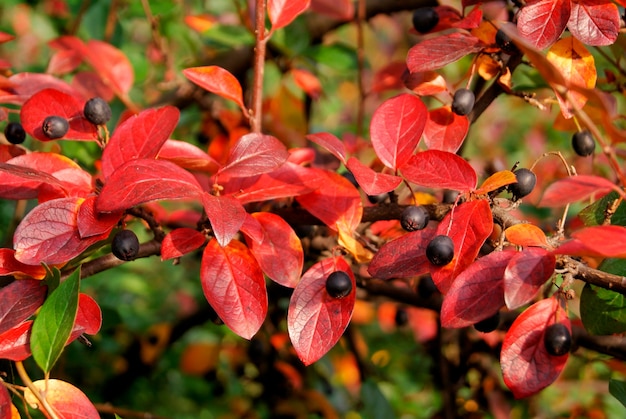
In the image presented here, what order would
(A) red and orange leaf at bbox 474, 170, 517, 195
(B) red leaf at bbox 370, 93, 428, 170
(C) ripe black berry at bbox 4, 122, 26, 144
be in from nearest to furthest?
(A) red and orange leaf at bbox 474, 170, 517, 195 < (B) red leaf at bbox 370, 93, 428, 170 < (C) ripe black berry at bbox 4, 122, 26, 144

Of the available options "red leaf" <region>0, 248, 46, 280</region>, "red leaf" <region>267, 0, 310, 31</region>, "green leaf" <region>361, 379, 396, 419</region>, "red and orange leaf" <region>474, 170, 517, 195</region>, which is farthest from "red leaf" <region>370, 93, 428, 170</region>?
"green leaf" <region>361, 379, 396, 419</region>

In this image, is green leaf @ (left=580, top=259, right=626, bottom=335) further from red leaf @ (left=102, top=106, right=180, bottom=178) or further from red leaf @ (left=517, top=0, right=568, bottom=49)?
red leaf @ (left=102, top=106, right=180, bottom=178)

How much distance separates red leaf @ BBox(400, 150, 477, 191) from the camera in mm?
787

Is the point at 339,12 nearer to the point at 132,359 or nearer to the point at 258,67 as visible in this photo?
the point at 258,67

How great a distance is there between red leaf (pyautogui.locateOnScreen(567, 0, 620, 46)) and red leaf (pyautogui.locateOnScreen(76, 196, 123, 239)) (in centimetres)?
59

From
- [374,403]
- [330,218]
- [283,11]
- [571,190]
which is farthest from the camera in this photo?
[374,403]

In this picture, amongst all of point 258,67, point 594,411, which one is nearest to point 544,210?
point 594,411

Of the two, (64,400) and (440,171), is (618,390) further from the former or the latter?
(64,400)

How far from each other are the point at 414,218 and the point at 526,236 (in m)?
0.13

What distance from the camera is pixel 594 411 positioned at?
5.72 ft

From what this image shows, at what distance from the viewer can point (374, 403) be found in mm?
1431

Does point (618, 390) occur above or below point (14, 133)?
below

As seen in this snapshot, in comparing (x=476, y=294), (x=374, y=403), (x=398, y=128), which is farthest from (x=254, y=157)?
(x=374, y=403)

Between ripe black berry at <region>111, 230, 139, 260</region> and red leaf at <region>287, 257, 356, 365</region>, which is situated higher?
ripe black berry at <region>111, 230, 139, 260</region>
